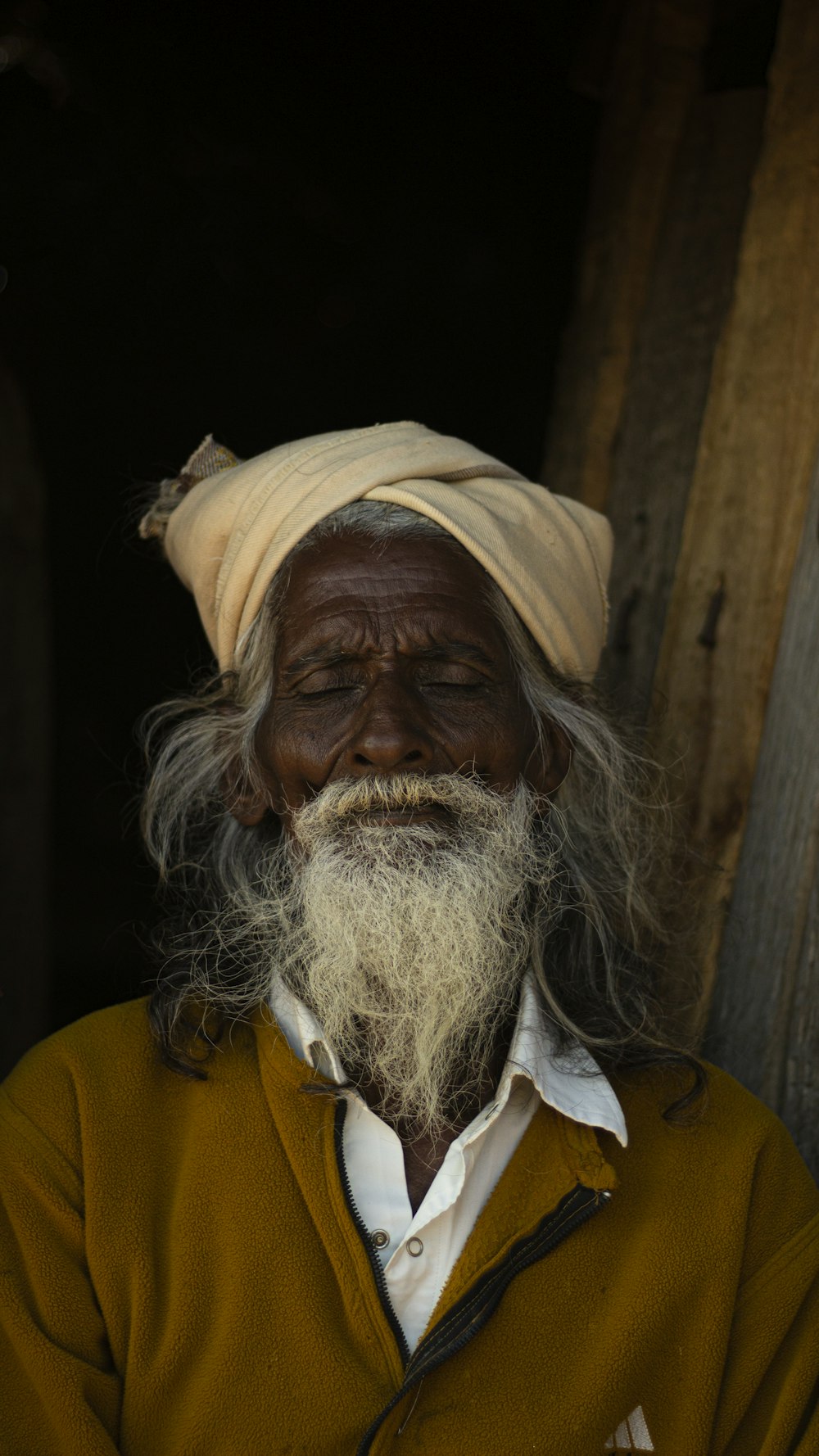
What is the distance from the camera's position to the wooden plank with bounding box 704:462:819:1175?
A: 2463 millimetres

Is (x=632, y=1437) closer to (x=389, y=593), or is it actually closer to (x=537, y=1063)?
(x=537, y=1063)

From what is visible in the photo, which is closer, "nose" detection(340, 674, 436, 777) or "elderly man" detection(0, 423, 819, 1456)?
"elderly man" detection(0, 423, 819, 1456)

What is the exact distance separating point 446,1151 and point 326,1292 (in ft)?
1.07

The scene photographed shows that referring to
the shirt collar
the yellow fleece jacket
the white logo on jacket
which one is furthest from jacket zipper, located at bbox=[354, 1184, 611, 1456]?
the white logo on jacket

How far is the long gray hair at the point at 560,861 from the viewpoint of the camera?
2.27 m

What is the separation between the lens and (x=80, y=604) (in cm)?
443

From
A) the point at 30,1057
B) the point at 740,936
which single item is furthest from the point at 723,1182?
the point at 30,1057

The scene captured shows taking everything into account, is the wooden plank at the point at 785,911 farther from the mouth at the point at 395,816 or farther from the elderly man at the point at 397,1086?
the mouth at the point at 395,816

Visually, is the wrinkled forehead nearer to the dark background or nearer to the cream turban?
the cream turban

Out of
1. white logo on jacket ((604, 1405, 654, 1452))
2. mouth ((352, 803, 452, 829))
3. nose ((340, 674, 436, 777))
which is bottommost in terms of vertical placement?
white logo on jacket ((604, 1405, 654, 1452))

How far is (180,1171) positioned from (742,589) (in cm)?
162

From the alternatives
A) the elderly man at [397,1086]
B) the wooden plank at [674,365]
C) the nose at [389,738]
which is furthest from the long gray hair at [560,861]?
the wooden plank at [674,365]

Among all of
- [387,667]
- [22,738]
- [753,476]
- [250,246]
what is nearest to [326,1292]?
[387,667]

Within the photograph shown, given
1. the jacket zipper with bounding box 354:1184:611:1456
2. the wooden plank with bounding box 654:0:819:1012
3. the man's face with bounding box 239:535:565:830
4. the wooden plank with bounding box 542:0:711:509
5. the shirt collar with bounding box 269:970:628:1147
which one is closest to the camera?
the jacket zipper with bounding box 354:1184:611:1456
